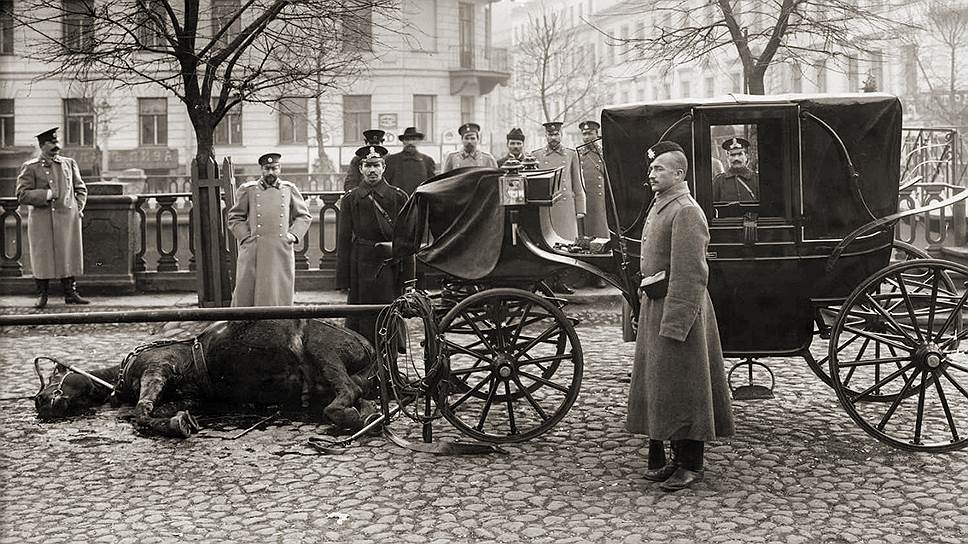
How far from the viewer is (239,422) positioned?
316 inches

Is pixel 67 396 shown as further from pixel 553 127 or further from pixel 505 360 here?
pixel 553 127

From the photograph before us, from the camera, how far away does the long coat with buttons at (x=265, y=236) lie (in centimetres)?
1075

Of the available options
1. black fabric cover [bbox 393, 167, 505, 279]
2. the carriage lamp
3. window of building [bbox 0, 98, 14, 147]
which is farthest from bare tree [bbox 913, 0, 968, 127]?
window of building [bbox 0, 98, 14, 147]

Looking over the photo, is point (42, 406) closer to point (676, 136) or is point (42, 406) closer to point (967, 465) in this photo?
point (676, 136)

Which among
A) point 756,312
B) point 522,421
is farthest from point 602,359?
point 756,312

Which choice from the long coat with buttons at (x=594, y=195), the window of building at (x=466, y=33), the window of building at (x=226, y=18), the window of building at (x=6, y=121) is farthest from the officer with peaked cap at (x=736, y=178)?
the window of building at (x=6, y=121)

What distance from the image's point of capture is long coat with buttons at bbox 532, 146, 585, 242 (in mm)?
14008

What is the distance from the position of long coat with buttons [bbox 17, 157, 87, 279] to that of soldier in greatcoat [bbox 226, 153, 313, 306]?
4474 mm

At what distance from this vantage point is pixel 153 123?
41031mm

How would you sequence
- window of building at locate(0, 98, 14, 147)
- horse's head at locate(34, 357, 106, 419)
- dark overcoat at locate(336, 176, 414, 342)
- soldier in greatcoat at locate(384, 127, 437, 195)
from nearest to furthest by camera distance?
horse's head at locate(34, 357, 106, 419), dark overcoat at locate(336, 176, 414, 342), soldier in greatcoat at locate(384, 127, 437, 195), window of building at locate(0, 98, 14, 147)

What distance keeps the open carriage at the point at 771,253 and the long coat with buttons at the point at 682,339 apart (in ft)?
2.90

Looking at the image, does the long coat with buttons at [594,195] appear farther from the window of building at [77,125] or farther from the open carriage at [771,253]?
the window of building at [77,125]

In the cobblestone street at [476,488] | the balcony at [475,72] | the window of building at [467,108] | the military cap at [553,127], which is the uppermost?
the balcony at [475,72]

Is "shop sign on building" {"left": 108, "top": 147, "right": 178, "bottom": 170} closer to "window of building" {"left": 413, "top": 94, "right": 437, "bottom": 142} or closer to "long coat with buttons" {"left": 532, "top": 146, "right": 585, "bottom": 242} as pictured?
"window of building" {"left": 413, "top": 94, "right": 437, "bottom": 142}
